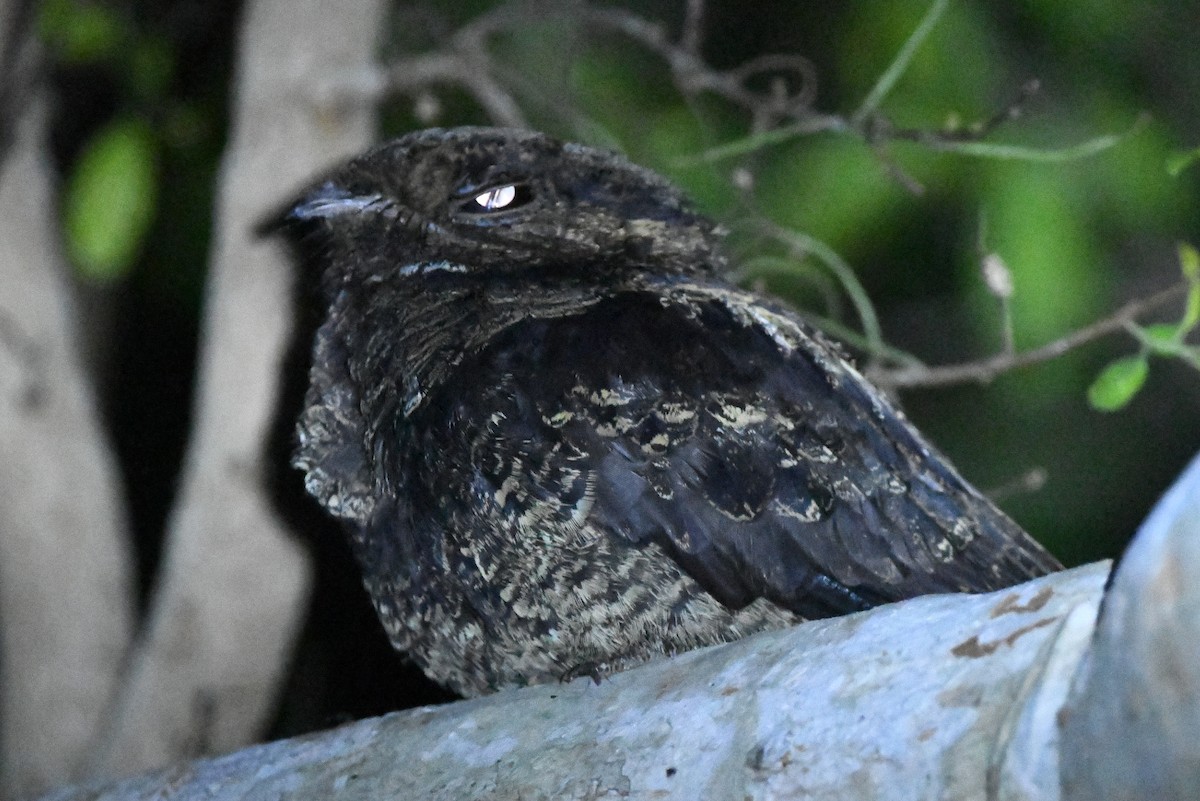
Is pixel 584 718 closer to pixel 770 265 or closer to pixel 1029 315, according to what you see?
pixel 770 265

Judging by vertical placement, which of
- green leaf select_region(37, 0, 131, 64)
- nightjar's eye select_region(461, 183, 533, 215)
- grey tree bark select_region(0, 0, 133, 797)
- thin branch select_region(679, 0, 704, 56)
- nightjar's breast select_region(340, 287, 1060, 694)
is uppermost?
thin branch select_region(679, 0, 704, 56)

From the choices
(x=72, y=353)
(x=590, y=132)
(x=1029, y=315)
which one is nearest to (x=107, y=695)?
(x=72, y=353)

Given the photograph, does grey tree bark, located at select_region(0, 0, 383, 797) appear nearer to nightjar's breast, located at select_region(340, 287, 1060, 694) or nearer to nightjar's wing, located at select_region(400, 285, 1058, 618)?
nightjar's breast, located at select_region(340, 287, 1060, 694)

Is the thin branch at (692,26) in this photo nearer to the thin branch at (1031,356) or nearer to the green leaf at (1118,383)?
the thin branch at (1031,356)

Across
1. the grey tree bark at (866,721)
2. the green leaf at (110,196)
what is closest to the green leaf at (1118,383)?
the grey tree bark at (866,721)

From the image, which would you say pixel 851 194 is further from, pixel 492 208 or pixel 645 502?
pixel 645 502

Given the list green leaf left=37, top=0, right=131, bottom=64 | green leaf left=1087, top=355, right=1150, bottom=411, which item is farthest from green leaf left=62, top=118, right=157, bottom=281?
green leaf left=1087, top=355, right=1150, bottom=411

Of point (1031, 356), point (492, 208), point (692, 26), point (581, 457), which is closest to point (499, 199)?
point (492, 208)
